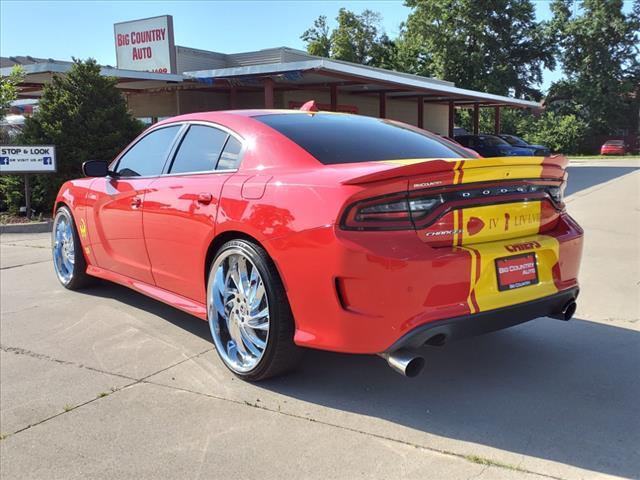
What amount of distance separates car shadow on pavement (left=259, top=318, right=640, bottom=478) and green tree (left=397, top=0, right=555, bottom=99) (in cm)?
4632

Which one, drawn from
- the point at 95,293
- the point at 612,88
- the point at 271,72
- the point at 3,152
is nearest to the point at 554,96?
the point at 612,88

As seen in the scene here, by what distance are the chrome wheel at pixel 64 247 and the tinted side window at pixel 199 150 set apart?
1.93 m

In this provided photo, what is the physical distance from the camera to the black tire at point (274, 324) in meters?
3.16

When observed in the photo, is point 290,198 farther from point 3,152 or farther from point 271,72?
point 271,72

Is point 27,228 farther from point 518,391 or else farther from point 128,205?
point 518,391

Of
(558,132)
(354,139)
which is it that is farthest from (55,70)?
(558,132)

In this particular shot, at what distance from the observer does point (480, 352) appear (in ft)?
12.6

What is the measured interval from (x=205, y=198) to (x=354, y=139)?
101 centimetres

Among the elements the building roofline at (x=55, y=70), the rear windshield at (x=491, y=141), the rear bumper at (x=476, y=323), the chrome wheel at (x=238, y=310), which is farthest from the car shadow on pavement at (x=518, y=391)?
the rear windshield at (x=491, y=141)

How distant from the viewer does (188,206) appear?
3.80 meters

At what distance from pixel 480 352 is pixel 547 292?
765mm

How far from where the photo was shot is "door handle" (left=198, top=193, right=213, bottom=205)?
3609mm

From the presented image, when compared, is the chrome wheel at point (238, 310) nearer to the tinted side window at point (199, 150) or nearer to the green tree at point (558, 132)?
the tinted side window at point (199, 150)

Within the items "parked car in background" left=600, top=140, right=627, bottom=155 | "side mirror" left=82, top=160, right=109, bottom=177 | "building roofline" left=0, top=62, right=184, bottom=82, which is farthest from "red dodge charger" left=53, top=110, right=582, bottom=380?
"parked car in background" left=600, top=140, right=627, bottom=155
